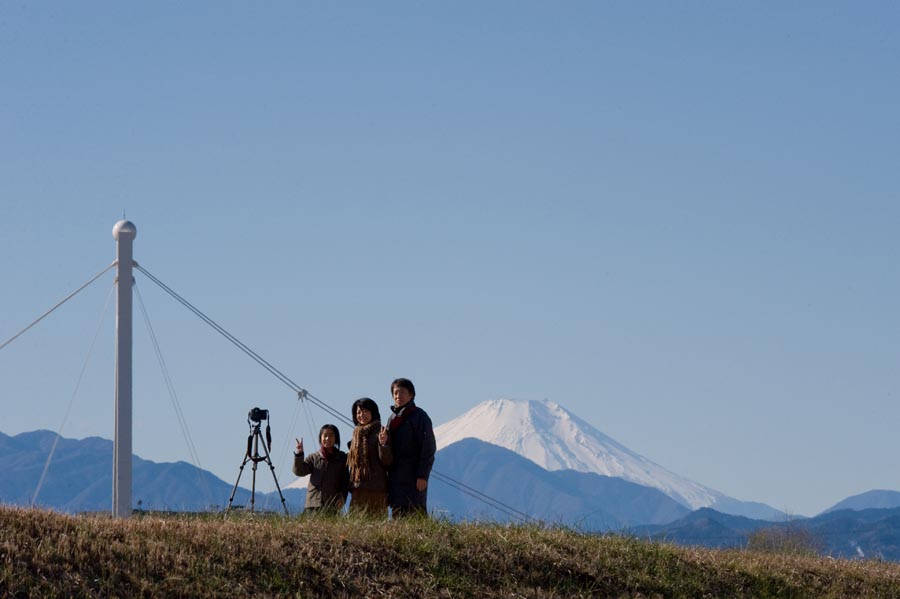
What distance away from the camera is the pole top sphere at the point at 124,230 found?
1070 inches

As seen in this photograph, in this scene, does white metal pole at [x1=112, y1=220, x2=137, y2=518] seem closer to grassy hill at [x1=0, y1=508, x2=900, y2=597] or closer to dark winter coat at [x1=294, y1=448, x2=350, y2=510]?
dark winter coat at [x1=294, y1=448, x2=350, y2=510]

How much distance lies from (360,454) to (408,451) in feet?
1.93

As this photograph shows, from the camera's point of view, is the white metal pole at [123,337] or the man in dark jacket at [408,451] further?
the white metal pole at [123,337]

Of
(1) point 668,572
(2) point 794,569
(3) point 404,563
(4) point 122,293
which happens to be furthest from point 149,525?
(4) point 122,293

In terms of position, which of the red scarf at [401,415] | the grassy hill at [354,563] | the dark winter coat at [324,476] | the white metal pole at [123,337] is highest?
the white metal pole at [123,337]

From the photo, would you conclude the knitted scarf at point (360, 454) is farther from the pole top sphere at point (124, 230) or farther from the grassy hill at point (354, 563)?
the pole top sphere at point (124, 230)

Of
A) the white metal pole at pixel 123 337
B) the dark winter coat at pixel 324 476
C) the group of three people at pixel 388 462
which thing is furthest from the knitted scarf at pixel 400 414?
the white metal pole at pixel 123 337

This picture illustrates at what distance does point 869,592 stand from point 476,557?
187 inches

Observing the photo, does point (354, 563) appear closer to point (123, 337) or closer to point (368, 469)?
point (368, 469)

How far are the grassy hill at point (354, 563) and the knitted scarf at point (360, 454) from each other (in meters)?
2.08

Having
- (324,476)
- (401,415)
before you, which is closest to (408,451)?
(401,415)

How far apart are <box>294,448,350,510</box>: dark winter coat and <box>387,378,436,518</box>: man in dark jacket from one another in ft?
2.22

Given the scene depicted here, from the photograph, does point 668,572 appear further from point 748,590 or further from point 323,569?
point 323,569

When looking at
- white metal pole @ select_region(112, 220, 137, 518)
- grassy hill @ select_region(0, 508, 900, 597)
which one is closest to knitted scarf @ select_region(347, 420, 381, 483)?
grassy hill @ select_region(0, 508, 900, 597)
